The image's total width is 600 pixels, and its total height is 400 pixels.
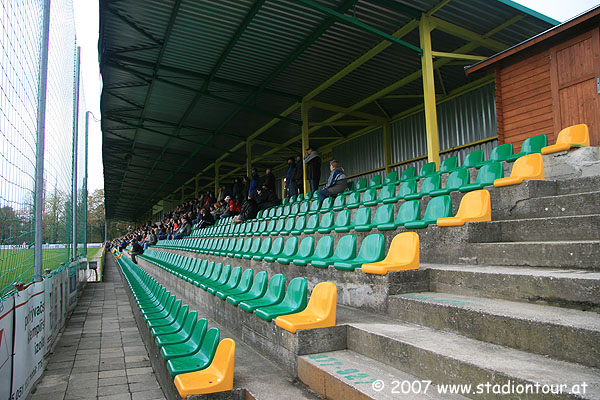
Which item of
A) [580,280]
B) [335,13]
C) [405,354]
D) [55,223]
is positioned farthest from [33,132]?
[335,13]

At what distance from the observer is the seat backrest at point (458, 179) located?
4.92 meters

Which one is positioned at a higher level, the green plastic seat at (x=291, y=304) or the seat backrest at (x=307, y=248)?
the seat backrest at (x=307, y=248)

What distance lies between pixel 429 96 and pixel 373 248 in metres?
4.57

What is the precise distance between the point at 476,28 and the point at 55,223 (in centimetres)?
818

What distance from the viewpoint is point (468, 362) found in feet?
5.52

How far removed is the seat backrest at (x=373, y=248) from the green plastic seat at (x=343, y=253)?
0.53 ft

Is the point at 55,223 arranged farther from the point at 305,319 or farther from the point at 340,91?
→ the point at 340,91

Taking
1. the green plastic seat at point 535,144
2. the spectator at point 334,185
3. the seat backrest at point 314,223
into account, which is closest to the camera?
the green plastic seat at point 535,144

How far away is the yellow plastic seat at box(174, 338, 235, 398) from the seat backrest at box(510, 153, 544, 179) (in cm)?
327

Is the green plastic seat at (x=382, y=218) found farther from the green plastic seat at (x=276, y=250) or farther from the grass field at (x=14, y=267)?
the grass field at (x=14, y=267)

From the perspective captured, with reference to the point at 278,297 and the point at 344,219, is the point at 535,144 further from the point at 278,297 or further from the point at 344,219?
the point at 278,297

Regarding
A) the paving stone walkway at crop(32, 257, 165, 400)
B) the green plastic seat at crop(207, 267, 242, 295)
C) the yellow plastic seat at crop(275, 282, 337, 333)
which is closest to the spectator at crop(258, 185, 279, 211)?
the paving stone walkway at crop(32, 257, 165, 400)

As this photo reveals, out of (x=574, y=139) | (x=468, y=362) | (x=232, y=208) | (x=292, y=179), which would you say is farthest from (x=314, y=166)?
(x=468, y=362)

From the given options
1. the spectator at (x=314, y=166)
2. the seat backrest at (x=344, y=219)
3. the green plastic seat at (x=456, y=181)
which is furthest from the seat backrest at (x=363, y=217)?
the spectator at (x=314, y=166)
